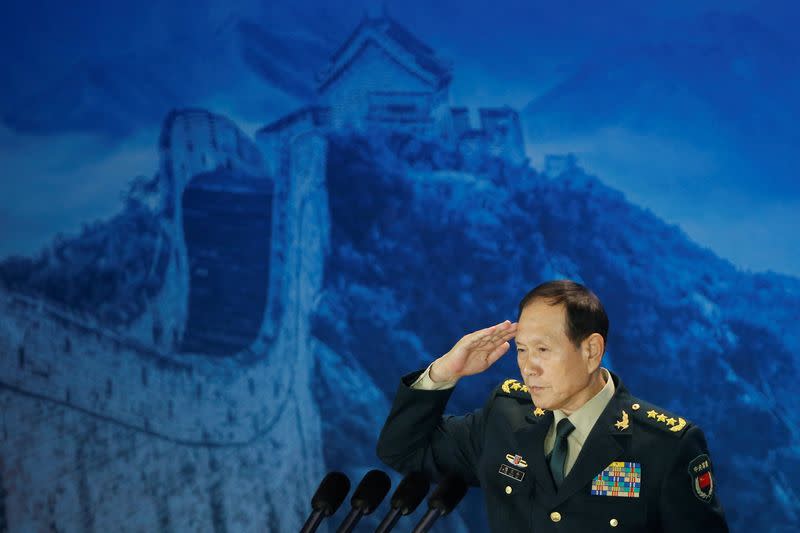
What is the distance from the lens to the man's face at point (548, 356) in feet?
7.45

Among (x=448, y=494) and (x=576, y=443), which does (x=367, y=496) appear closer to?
(x=448, y=494)

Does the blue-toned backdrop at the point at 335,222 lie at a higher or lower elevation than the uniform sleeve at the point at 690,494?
higher

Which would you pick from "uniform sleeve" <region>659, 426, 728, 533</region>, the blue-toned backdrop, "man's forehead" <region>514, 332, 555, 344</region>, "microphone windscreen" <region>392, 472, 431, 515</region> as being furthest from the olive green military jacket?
the blue-toned backdrop

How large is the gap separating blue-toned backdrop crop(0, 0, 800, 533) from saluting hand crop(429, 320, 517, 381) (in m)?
1.82

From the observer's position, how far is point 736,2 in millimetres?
4176

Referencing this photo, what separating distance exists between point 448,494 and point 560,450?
29 centimetres

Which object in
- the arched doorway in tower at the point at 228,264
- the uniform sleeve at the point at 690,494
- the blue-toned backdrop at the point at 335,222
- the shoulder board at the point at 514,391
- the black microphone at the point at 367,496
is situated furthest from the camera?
the arched doorway in tower at the point at 228,264

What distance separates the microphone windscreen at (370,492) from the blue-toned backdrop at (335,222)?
6.44 ft

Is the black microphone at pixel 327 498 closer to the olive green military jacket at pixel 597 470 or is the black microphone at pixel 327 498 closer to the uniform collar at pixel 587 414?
the olive green military jacket at pixel 597 470

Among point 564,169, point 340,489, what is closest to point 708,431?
point 564,169

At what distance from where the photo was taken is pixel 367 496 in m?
2.38

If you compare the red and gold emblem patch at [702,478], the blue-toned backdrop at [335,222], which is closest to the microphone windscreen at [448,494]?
the red and gold emblem patch at [702,478]

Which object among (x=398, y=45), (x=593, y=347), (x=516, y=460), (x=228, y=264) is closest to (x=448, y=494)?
(x=516, y=460)

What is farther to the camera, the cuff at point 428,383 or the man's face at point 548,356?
the cuff at point 428,383
